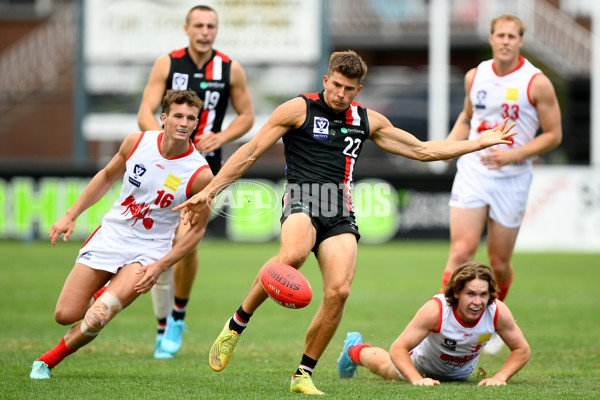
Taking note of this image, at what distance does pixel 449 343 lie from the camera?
6539 millimetres

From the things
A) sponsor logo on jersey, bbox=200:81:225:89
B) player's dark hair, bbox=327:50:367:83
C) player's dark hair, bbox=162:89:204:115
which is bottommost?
player's dark hair, bbox=162:89:204:115

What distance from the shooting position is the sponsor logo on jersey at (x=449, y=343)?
6.52 m

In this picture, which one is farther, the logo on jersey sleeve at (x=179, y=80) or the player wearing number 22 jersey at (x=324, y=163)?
the logo on jersey sleeve at (x=179, y=80)

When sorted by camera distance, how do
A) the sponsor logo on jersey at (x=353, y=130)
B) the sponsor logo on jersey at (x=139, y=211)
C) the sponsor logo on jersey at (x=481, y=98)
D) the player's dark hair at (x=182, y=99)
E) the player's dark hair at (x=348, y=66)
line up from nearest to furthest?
the player's dark hair at (x=348, y=66) → the sponsor logo on jersey at (x=353, y=130) → the player's dark hair at (x=182, y=99) → the sponsor logo on jersey at (x=139, y=211) → the sponsor logo on jersey at (x=481, y=98)

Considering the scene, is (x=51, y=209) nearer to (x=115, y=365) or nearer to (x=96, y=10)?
(x=96, y=10)

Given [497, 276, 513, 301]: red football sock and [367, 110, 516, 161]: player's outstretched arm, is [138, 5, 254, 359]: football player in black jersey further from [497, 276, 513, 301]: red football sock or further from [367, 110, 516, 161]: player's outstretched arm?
[497, 276, 513, 301]: red football sock

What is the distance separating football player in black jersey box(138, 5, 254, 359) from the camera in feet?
26.8

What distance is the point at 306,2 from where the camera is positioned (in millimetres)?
20719

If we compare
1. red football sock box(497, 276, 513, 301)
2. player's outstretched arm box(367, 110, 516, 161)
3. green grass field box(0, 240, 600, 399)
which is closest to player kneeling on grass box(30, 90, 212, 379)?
green grass field box(0, 240, 600, 399)

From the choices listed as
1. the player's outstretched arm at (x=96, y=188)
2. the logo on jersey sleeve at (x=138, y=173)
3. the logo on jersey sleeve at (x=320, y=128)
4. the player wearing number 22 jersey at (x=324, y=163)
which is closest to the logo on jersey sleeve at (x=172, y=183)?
the logo on jersey sleeve at (x=138, y=173)

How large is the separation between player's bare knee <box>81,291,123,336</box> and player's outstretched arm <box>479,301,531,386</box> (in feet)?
8.75

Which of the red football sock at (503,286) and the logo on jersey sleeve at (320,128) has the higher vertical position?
the logo on jersey sleeve at (320,128)

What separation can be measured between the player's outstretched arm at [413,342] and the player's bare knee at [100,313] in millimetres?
2022

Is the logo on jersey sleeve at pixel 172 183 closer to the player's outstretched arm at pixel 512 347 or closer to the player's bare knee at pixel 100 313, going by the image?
the player's bare knee at pixel 100 313
